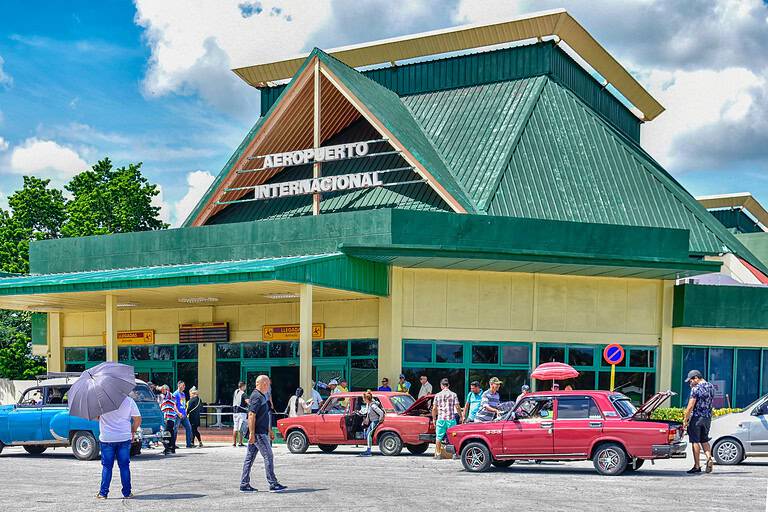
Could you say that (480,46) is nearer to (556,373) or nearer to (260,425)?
(556,373)

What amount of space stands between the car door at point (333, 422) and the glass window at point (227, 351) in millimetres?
11239

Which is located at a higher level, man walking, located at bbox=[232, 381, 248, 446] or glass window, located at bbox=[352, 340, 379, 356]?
glass window, located at bbox=[352, 340, 379, 356]

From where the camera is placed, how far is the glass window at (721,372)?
33.4 metres

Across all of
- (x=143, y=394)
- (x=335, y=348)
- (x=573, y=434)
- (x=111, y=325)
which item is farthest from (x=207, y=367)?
(x=573, y=434)

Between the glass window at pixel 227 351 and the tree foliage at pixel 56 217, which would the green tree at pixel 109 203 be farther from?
the glass window at pixel 227 351

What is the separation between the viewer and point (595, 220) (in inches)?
1320

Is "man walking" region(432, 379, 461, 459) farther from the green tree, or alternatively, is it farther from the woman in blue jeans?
the green tree

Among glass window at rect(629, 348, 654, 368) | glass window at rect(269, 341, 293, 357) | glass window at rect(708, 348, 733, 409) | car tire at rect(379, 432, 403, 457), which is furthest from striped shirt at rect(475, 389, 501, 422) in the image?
glass window at rect(708, 348, 733, 409)

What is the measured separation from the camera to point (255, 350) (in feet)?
110

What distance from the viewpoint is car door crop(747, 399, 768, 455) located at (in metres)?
19.3

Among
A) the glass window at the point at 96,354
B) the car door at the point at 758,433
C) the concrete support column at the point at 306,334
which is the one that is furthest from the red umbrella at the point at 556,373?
the glass window at the point at 96,354

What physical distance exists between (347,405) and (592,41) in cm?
2277

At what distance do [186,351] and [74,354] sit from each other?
5551 mm

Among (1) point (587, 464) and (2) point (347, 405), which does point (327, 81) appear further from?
(1) point (587, 464)
